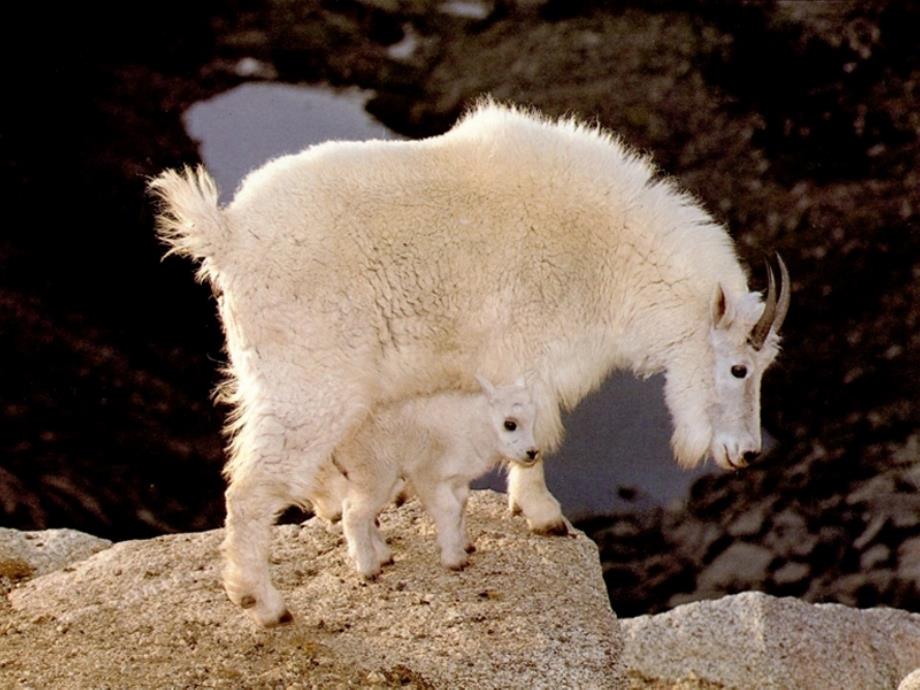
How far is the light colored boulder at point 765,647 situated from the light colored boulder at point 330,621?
98 centimetres

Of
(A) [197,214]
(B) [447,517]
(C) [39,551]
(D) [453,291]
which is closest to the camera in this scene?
(A) [197,214]

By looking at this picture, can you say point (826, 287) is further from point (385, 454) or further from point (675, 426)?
point (385, 454)

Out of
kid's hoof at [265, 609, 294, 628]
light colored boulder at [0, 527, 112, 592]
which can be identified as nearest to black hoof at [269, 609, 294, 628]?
kid's hoof at [265, 609, 294, 628]

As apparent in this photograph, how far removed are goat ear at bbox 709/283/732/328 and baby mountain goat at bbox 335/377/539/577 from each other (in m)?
0.94

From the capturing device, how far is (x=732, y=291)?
19.2 feet

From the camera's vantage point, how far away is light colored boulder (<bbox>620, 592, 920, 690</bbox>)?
21.9 feet

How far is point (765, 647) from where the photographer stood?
6773 millimetres

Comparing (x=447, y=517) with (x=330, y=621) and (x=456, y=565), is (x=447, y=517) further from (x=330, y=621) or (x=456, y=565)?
(x=330, y=621)

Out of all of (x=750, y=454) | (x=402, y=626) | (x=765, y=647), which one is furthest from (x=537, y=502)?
→ (x=765, y=647)

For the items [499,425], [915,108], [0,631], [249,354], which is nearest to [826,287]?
[915,108]

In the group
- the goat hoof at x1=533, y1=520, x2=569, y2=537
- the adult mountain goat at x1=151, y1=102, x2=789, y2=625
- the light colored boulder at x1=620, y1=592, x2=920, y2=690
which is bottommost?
the light colored boulder at x1=620, y1=592, x2=920, y2=690

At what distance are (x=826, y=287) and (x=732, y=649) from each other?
5.17 meters

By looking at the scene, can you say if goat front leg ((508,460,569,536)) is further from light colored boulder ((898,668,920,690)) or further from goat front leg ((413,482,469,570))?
light colored boulder ((898,668,920,690))

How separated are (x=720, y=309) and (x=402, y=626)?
202 centimetres
